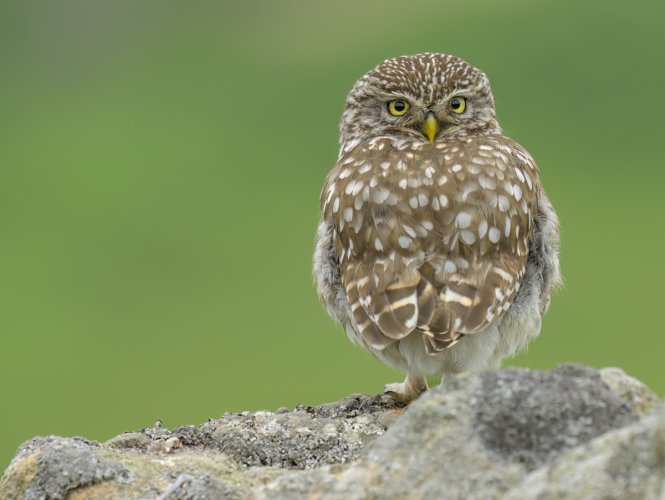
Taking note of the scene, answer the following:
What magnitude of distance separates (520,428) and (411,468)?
0.34 m

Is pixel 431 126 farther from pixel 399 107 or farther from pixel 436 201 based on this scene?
pixel 436 201

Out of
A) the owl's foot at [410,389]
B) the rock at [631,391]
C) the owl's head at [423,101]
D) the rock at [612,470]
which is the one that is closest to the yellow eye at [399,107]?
the owl's head at [423,101]

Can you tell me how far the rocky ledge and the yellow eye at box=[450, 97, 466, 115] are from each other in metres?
3.11

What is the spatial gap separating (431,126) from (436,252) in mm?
1349

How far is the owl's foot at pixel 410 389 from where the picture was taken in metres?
5.93

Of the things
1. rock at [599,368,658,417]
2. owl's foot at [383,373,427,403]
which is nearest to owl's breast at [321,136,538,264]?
owl's foot at [383,373,427,403]

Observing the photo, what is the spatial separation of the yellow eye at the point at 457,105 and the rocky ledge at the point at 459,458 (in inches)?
123

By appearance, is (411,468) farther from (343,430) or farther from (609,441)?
(343,430)

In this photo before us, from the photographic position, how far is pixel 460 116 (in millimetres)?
6910

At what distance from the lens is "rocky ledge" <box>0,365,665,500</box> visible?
2492mm

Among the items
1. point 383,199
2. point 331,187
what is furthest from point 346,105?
point 383,199

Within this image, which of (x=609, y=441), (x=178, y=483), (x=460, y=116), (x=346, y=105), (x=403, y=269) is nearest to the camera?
(x=609, y=441)

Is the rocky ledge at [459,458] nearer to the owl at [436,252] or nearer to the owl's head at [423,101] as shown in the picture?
the owl at [436,252]

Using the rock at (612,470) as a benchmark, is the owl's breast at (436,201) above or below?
above
